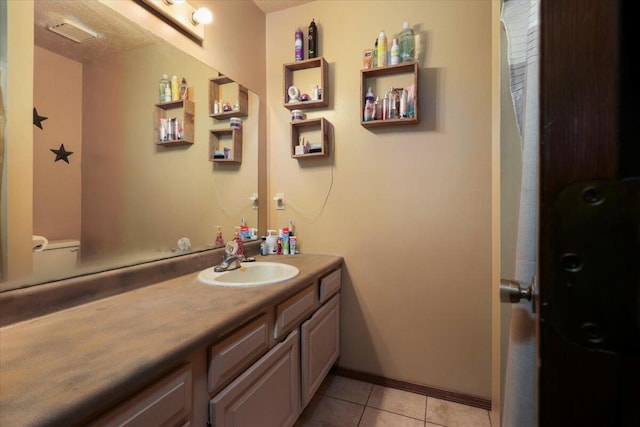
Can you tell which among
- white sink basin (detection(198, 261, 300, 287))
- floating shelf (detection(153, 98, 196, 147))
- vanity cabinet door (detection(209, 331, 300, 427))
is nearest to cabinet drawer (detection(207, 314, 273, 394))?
vanity cabinet door (detection(209, 331, 300, 427))

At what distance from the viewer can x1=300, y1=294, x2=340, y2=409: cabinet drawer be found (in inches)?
53.8

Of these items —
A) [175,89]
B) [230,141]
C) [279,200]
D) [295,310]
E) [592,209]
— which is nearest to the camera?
[592,209]

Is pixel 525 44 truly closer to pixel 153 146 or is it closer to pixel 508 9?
pixel 508 9

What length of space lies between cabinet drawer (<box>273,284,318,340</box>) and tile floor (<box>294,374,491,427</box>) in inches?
23.9

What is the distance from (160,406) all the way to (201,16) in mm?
1684

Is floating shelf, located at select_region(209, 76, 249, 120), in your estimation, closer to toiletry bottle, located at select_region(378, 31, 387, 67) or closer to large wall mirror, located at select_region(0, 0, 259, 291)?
large wall mirror, located at select_region(0, 0, 259, 291)

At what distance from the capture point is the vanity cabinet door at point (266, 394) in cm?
88

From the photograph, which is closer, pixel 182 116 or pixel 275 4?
→ pixel 182 116

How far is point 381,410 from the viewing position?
159cm

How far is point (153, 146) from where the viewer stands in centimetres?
129

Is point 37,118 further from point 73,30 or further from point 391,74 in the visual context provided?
point 391,74

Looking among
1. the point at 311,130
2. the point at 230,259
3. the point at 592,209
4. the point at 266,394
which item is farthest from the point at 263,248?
the point at 592,209

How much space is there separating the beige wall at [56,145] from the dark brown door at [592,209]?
4.18 ft

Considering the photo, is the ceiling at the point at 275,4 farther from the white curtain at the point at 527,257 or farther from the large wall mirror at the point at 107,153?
the white curtain at the point at 527,257
